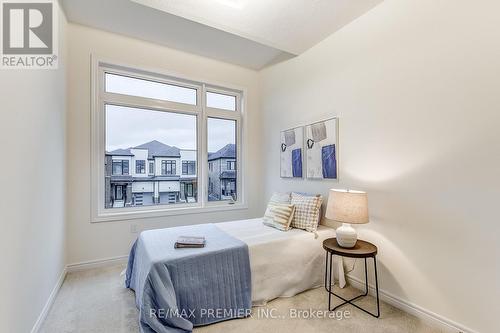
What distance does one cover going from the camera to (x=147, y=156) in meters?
3.42

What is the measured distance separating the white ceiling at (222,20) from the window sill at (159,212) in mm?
2317

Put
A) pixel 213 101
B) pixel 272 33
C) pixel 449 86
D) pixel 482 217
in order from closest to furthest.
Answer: pixel 482 217 < pixel 449 86 < pixel 272 33 < pixel 213 101

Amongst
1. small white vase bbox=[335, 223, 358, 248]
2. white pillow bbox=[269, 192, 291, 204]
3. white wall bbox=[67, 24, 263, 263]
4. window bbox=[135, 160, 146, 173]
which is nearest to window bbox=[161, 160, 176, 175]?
window bbox=[135, 160, 146, 173]

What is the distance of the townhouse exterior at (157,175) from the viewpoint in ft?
10.6

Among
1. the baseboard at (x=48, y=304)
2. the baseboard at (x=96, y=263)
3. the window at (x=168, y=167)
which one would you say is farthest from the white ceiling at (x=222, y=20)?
the baseboard at (x=96, y=263)

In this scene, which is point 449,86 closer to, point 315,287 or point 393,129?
point 393,129

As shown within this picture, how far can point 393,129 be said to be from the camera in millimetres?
2197

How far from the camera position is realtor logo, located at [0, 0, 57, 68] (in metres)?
1.51

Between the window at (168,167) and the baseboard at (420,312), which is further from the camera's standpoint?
the window at (168,167)

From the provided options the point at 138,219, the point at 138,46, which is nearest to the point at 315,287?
the point at 138,219

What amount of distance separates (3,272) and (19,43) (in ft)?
5.06

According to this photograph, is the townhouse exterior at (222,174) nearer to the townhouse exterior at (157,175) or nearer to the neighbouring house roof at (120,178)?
the townhouse exterior at (157,175)

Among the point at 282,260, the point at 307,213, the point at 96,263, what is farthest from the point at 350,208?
the point at 96,263

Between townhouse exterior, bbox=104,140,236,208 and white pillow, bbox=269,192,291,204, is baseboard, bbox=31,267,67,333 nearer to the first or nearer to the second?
townhouse exterior, bbox=104,140,236,208
